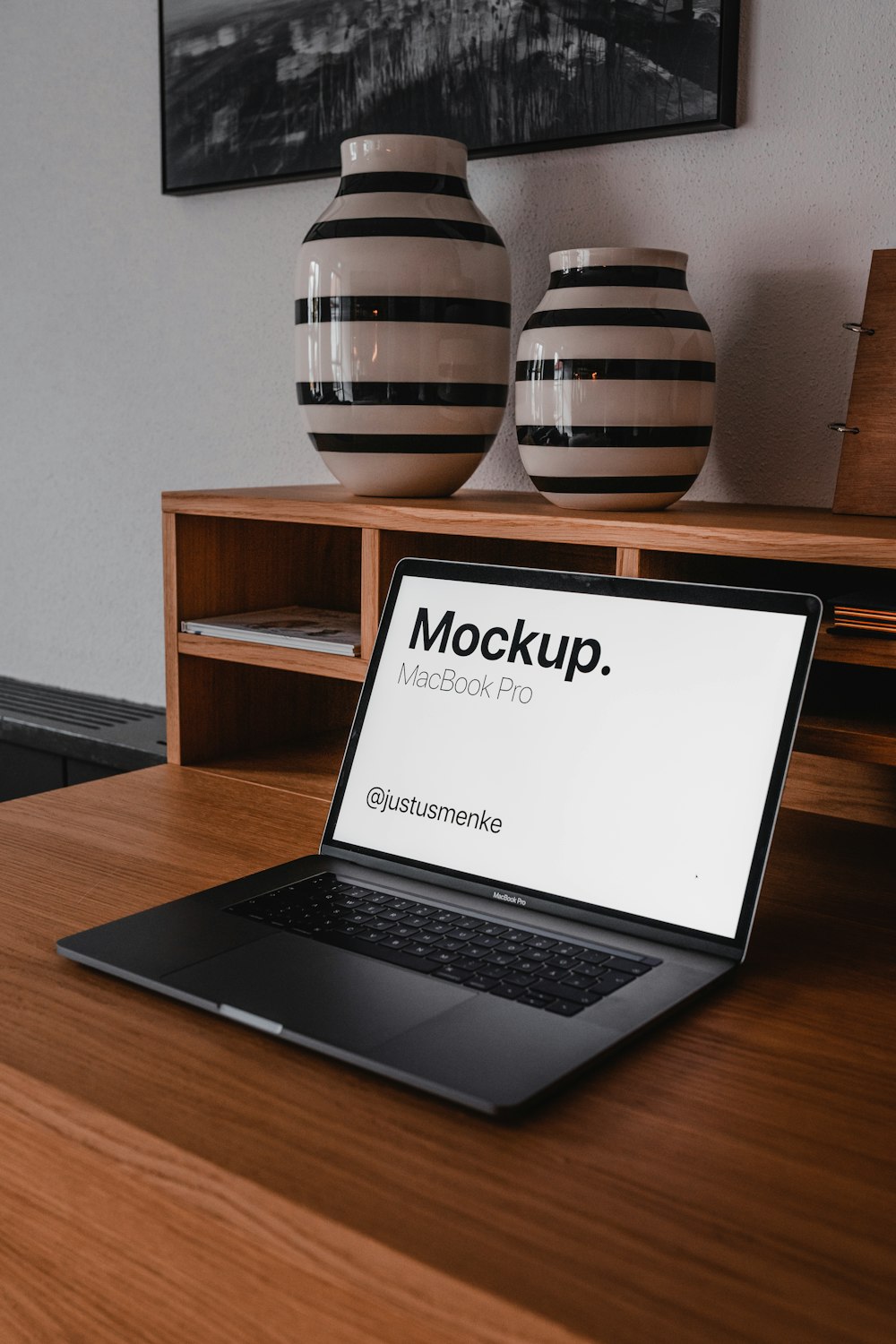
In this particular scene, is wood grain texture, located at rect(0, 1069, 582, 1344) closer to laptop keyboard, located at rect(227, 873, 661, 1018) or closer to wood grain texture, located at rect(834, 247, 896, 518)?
laptop keyboard, located at rect(227, 873, 661, 1018)

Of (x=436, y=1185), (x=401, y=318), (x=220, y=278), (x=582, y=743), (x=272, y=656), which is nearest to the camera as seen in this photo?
(x=436, y=1185)

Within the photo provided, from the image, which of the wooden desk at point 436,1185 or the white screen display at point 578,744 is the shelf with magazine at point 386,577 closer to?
the white screen display at point 578,744

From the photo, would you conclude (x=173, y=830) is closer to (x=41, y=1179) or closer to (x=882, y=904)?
(x=41, y=1179)

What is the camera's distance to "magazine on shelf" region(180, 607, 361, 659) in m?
1.20

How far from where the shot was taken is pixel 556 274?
1.11m

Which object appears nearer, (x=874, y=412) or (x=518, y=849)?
(x=518, y=849)

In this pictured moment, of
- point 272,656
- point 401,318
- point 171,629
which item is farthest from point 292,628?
point 401,318

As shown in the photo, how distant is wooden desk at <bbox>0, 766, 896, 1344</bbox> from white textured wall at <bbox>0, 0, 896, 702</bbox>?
0.73 metres

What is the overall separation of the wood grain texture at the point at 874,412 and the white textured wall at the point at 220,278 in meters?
0.10

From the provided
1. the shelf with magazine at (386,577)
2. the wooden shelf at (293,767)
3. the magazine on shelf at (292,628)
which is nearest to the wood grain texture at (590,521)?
the shelf with magazine at (386,577)

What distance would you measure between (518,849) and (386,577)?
385 millimetres

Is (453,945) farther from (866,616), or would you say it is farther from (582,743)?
(866,616)

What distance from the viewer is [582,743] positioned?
0.85m

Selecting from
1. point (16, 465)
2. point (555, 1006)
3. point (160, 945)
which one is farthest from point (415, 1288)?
point (16, 465)
